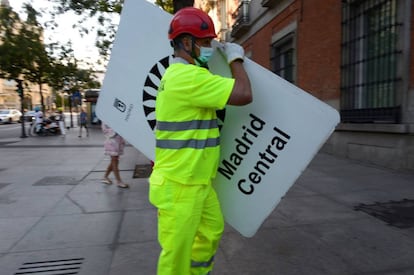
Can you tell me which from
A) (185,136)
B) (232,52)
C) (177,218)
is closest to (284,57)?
(232,52)

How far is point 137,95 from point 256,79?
1027 mm

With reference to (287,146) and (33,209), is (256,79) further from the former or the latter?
(33,209)

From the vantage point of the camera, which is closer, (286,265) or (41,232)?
(286,265)

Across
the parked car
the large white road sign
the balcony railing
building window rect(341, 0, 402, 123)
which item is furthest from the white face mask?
the parked car

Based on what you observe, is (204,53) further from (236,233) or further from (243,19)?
(243,19)

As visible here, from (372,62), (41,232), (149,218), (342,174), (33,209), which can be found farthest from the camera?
(372,62)

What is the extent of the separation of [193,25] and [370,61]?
761 cm

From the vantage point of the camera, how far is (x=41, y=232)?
4.29 metres

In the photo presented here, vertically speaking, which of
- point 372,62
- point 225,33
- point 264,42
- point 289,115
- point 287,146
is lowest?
point 287,146

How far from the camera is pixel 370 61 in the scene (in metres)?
8.57

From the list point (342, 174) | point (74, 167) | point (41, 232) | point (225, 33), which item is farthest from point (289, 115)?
point (225, 33)

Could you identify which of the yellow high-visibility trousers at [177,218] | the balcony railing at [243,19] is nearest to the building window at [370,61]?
the yellow high-visibility trousers at [177,218]

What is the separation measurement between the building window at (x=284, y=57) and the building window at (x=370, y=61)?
3.36 m

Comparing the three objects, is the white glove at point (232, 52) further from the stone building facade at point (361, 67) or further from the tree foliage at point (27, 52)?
the tree foliage at point (27, 52)
